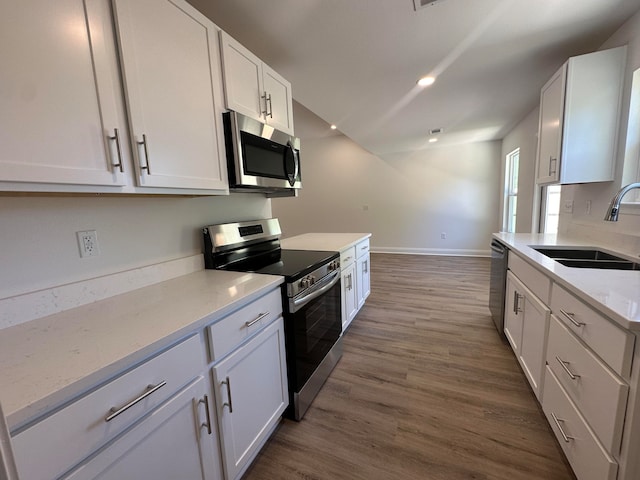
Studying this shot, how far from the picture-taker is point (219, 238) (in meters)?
1.74

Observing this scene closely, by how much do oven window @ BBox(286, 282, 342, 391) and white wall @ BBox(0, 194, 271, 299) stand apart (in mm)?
776

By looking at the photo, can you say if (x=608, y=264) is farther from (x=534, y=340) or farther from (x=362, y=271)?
(x=362, y=271)

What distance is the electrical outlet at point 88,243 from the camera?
1.16 meters

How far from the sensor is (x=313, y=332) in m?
1.70

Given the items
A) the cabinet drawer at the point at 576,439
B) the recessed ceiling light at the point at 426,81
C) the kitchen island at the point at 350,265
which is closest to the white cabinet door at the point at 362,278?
the kitchen island at the point at 350,265

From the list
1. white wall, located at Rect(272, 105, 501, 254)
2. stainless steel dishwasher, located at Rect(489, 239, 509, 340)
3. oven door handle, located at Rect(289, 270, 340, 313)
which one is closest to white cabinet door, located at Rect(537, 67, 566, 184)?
stainless steel dishwasher, located at Rect(489, 239, 509, 340)

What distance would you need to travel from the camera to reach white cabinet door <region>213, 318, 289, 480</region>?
1.10 metres

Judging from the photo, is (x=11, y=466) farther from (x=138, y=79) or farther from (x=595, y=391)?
(x=595, y=391)

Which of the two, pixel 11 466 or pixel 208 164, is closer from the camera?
pixel 11 466

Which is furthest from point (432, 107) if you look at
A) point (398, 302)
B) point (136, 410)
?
point (136, 410)

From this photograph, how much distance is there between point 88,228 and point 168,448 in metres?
0.94

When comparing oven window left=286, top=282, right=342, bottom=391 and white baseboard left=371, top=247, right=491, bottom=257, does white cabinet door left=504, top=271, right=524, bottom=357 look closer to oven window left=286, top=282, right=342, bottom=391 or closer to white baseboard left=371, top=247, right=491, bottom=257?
oven window left=286, top=282, right=342, bottom=391

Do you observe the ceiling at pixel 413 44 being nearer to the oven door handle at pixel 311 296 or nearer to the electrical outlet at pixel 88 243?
the electrical outlet at pixel 88 243

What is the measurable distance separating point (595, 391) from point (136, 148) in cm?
194
